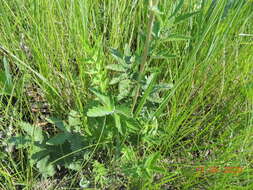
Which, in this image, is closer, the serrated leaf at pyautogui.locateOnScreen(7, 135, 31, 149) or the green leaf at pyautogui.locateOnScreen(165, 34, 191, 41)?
the green leaf at pyautogui.locateOnScreen(165, 34, 191, 41)

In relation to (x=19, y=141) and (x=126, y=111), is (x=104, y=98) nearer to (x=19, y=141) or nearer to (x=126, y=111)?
(x=126, y=111)

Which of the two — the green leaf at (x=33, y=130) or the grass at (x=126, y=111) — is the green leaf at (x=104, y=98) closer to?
the grass at (x=126, y=111)

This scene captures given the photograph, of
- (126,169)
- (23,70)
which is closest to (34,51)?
A: (23,70)

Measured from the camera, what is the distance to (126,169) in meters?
0.78

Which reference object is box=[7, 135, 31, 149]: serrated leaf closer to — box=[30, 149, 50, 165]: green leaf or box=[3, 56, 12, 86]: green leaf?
box=[30, 149, 50, 165]: green leaf

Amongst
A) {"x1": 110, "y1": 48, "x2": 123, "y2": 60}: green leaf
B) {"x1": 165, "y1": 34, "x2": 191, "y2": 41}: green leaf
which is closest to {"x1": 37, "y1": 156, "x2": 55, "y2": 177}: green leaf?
{"x1": 110, "y1": 48, "x2": 123, "y2": 60}: green leaf

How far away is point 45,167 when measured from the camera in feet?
2.81

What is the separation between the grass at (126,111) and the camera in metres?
0.79

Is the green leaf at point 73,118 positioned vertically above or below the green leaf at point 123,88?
below

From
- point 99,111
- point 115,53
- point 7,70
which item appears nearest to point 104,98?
point 99,111

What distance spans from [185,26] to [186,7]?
0.12 m

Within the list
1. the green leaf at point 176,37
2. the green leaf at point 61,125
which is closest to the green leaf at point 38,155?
the green leaf at point 61,125

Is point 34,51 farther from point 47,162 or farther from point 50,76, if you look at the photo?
point 47,162

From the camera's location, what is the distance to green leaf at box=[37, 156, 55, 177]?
847mm
